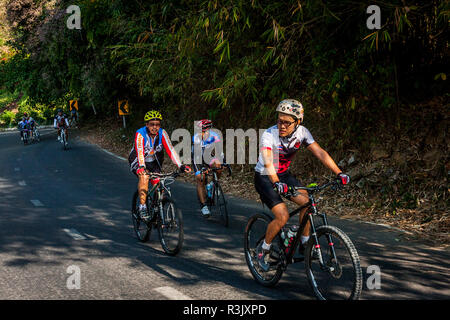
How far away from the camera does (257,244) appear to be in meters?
5.31

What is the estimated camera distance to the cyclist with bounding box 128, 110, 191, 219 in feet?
23.1

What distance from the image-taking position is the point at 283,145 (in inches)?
201

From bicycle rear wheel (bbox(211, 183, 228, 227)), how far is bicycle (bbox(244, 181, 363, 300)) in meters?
3.15

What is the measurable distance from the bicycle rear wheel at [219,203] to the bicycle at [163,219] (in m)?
1.59

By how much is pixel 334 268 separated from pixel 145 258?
2.88 m

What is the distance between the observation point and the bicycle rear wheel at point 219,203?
330 inches

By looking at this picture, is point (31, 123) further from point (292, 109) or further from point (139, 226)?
point (292, 109)

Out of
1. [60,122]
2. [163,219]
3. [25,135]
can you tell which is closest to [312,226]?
[163,219]

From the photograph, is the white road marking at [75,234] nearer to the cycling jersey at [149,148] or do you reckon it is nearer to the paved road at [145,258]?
the paved road at [145,258]

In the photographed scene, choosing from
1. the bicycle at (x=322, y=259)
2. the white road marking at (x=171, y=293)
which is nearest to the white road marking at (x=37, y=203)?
the white road marking at (x=171, y=293)
